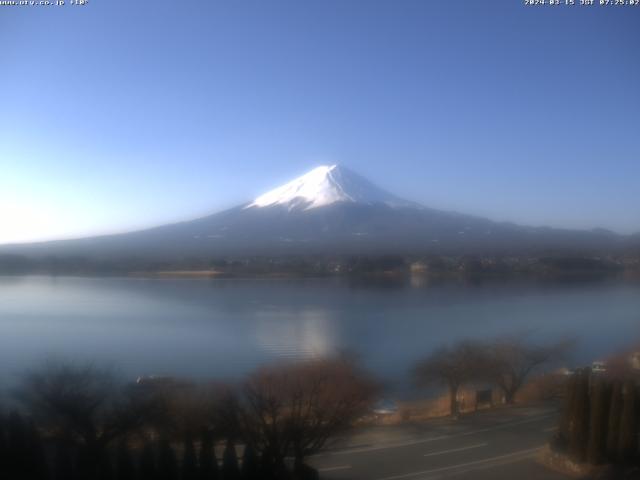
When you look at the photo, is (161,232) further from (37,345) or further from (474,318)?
(474,318)

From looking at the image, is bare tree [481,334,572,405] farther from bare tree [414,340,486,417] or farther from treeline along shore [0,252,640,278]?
treeline along shore [0,252,640,278]

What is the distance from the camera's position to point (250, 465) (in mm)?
3025

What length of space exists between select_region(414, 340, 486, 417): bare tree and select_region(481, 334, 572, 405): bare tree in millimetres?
70

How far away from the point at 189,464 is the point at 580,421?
96.9 inches

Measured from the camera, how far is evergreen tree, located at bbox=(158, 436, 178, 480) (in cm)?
295

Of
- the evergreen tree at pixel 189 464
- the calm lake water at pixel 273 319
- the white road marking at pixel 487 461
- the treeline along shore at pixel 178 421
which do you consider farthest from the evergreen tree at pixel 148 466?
the white road marking at pixel 487 461

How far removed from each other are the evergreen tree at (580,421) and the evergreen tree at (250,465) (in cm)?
192

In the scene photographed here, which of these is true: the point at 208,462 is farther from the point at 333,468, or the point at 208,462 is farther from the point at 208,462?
the point at 333,468

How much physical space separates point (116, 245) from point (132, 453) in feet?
12.0

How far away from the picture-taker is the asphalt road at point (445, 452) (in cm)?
305

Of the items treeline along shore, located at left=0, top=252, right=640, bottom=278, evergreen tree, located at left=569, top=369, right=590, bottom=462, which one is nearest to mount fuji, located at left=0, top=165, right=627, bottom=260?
treeline along shore, located at left=0, top=252, right=640, bottom=278

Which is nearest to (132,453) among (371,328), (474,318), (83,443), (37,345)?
(83,443)

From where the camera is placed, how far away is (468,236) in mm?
6246

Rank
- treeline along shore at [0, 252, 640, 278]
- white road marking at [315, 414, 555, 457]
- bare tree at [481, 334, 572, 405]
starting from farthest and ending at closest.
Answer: treeline along shore at [0, 252, 640, 278] < bare tree at [481, 334, 572, 405] < white road marking at [315, 414, 555, 457]
